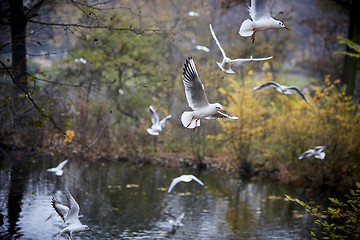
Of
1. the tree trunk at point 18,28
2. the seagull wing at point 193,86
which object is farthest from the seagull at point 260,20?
the tree trunk at point 18,28

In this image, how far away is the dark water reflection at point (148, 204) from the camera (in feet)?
27.8

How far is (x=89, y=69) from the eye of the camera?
61.2 ft

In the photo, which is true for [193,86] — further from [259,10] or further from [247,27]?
[259,10]

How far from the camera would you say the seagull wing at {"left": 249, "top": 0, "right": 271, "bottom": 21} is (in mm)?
4285

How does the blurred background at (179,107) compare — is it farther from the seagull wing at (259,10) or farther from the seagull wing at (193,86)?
the seagull wing at (259,10)

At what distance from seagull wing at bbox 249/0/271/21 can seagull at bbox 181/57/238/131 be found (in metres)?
0.78

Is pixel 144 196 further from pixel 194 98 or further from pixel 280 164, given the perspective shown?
pixel 194 98

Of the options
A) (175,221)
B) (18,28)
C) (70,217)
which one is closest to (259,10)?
(70,217)

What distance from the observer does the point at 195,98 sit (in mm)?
4543

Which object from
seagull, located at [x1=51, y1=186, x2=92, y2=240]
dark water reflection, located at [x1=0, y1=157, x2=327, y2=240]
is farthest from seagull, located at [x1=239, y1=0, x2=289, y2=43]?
dark water reflection, located at [x1=0, y1=157, x2=327, y2=240]

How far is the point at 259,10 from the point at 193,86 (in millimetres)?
996

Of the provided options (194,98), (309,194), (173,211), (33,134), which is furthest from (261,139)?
(194,98)

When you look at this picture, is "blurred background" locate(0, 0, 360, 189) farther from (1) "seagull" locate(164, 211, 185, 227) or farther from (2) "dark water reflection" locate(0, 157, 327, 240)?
(1) "seagull" locate(164, 211, 185, 227)

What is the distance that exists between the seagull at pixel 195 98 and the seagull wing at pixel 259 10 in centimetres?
78
